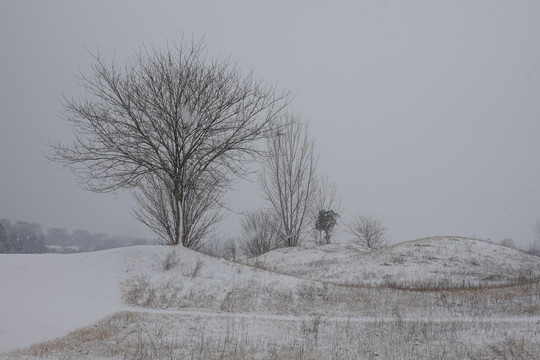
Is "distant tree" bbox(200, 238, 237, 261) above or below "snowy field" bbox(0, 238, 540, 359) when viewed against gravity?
above

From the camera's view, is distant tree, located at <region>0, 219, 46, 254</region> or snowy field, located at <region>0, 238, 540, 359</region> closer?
snowy field, located at <region>0, 238, 540, 359</region>

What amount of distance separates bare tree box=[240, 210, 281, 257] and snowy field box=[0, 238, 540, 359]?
26269mm

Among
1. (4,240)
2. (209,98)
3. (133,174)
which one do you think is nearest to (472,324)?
(209,98)

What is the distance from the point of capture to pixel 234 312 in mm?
9828

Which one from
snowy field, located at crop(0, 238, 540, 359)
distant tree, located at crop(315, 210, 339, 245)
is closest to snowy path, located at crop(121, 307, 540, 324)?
snowy field, located at crop(0, 238, 540, 359)

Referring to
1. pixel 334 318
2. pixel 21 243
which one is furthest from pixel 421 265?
pixel 21 243

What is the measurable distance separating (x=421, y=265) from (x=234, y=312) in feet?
41.9

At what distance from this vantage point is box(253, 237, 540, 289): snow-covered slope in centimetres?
1620

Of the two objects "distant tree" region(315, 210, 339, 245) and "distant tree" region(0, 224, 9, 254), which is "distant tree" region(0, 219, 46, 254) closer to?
"distant tree" region(0, 224, 9, 254)

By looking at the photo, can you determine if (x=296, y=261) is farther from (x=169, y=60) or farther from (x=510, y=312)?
(x=169, y=60)

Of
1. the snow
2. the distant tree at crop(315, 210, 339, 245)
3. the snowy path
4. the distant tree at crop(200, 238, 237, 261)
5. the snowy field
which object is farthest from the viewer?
the distant tree at crop(315, 210, 339, 245)

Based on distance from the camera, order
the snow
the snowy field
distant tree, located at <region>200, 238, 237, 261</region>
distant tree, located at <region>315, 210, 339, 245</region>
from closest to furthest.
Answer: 1. the snowy field
2. the snow
3. distant tree, located at <region>200, 238, 237, 261</region>
4. distant tree, located at <region>315, 210, 339, 245</region>

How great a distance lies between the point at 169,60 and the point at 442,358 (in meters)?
12.5

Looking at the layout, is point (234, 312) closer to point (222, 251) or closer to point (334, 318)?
point (334, 318)
